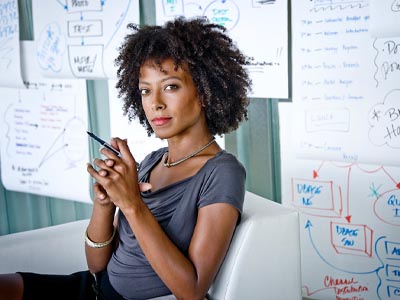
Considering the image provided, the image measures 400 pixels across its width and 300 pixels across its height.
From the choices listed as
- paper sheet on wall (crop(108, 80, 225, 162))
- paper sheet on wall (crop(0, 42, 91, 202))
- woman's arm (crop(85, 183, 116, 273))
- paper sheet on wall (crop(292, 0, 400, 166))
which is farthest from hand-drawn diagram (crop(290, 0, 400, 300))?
paper sheet on wall (crop(0, 42, 91, 202))

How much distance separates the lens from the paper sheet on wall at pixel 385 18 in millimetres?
1576

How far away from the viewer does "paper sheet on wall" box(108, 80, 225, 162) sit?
2.21m

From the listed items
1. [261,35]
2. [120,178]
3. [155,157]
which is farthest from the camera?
[261,35]

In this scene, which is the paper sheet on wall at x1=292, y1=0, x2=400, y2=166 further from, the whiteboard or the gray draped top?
the gray draped top

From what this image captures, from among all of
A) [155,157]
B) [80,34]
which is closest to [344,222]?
[155,157]

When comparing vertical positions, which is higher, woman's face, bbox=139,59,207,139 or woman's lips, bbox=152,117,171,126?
woman's face, bbox=139,59,207,139

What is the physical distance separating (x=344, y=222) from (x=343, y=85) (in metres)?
0.44

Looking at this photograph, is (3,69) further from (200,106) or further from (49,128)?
(200,106)

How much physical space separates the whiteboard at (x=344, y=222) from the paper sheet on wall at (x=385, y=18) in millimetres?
380

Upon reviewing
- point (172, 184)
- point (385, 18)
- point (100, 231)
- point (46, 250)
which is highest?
point (385, 18)

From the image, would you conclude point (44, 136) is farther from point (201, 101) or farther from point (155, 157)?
point (201, 101)

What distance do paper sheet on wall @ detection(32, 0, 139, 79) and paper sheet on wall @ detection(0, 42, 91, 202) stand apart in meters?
0.07

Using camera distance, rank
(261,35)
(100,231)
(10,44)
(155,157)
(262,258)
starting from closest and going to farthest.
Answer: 1. (262,258)
2. (100,231)
3. (155,157)
4. (261,35)
5. (10,44)

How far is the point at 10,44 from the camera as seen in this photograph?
2502 millimetres
